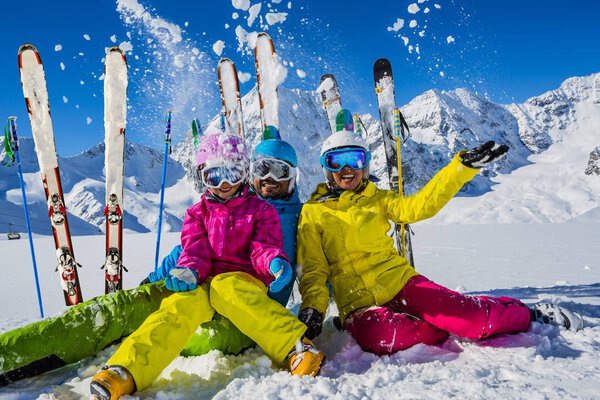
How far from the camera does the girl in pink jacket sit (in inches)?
73.4

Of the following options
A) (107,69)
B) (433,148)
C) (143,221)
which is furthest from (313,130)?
(107,69)

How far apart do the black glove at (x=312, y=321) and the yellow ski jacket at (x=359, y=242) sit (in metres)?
0.06

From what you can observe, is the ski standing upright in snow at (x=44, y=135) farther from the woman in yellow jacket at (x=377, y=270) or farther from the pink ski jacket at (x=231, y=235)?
the woman in yellow jacket at (x=377, y=270)

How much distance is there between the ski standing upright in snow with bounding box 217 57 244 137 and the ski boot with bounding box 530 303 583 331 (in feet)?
15.4

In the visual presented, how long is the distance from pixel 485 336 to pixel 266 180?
1797mm

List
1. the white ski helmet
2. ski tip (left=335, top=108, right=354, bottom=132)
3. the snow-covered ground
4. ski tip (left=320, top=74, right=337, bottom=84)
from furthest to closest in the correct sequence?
ski tip (left=320, top=74, right=337, bottom=84) → ski tip (left=335, top=108, right=354, bottom=132) → the white ski helmet → the snow-covered ground

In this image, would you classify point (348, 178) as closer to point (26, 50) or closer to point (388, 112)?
point (388, 112)

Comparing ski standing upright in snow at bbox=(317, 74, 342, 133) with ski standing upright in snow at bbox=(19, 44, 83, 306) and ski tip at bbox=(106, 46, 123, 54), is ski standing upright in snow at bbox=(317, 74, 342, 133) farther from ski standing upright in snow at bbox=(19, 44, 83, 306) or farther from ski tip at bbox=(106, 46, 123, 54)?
ski standing upright in snow at bbox=(19, 44, 83, 306)

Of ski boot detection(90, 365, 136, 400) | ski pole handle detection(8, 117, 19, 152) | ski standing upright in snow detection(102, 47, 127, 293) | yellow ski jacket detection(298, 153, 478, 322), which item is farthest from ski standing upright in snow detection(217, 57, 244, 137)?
ski boot detection(90, 365, 136, 400)

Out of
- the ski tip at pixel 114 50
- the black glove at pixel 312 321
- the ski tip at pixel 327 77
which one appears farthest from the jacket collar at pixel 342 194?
the ski tip at pixel 327 77

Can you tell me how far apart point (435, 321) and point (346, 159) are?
48.2 inches

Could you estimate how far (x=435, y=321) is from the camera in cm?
240

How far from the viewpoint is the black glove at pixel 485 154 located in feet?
7.52

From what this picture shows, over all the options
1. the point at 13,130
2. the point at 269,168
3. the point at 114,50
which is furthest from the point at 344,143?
the point at 13,130
